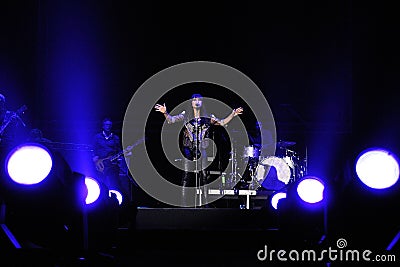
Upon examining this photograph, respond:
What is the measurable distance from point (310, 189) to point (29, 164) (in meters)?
1.08

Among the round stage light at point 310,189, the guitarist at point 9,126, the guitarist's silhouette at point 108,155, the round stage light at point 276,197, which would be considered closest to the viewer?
the round stage light at point 310,189

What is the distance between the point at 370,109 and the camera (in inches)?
248

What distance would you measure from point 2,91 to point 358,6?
17.0ft

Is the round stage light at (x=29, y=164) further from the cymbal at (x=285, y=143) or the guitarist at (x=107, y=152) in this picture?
the cymbal at (x=285, y=143)

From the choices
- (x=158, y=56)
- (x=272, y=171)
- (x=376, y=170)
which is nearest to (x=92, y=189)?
(x=376, y=170)

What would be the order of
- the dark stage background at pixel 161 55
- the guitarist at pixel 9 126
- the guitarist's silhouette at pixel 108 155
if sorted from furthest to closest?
1. the dark stage background at pixel 161 55
2. the guitarist's silhouette at pixel 108 155
3. the guitarist at pixel 9 126

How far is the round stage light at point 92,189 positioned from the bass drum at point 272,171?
5.08 meters

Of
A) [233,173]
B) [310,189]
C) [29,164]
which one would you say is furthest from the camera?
[233,173]

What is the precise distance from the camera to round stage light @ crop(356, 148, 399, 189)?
1.88 metres

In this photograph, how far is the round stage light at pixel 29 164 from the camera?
1.69m

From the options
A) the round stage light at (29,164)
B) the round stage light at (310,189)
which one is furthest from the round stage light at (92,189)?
the round stage light at (310,189)

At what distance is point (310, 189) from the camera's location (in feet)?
6.94

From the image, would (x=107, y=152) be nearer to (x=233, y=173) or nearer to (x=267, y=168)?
(x=233, y=173)

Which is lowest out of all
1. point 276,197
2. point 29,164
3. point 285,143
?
point 29,164
